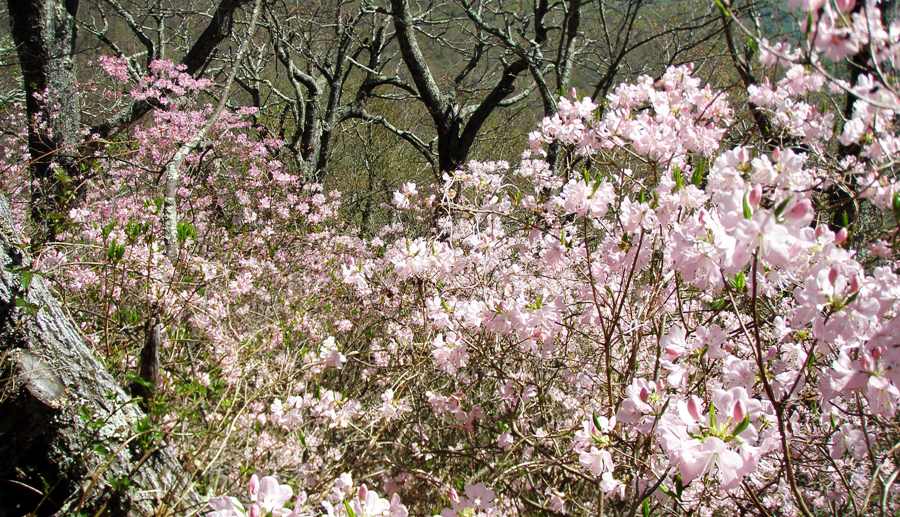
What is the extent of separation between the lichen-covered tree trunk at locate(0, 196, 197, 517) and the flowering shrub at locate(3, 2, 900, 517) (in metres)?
0.20

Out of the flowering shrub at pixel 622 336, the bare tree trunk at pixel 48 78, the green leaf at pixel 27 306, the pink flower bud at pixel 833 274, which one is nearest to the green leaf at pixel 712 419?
the flowering shrub at pixel 622 336

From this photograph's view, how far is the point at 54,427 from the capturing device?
1.74 metres

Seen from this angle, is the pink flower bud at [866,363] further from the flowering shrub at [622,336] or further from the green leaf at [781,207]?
the green leaf at [781,207]

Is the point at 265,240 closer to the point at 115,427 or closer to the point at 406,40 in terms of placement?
the point at 406,40

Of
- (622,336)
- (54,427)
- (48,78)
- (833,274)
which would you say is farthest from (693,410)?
(48,78)

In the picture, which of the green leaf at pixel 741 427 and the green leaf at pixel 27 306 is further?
the green leaf at pixel 27 306

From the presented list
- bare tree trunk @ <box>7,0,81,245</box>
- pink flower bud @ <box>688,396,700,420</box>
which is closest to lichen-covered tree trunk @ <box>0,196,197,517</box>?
pink flower bud @ <box>688,396,700,420</box>

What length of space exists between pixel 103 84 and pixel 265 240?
720 cm

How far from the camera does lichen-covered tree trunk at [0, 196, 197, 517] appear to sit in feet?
5.58

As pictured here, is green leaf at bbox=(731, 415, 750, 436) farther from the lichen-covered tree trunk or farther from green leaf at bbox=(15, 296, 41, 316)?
green leaf at bbox=(15, 296, 41, 316)

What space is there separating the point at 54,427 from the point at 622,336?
187 centimetres

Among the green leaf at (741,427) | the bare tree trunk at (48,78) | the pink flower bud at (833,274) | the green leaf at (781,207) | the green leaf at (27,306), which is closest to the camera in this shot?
the green leaf at (781,207)

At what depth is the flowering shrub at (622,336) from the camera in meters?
1.30

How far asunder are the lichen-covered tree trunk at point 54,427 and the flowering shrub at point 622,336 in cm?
20
